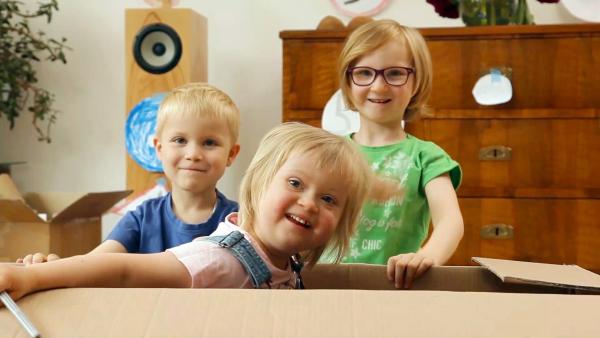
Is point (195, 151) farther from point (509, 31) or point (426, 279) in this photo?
point (509, 31)

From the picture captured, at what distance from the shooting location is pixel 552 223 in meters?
2.38

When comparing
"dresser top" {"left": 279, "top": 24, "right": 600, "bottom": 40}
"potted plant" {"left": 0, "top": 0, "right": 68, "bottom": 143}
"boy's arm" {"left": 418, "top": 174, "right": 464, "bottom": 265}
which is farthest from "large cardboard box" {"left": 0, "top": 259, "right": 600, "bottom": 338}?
"potted plant" {"left": 0, "top": 0, "right": 68, "bottom": 143}

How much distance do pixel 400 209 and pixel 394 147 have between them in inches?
5.2

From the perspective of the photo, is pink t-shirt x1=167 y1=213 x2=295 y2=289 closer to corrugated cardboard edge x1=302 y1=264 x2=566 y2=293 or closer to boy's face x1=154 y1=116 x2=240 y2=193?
corrugated cardboard edge x1=302 y1=264 x2=566 y2=293

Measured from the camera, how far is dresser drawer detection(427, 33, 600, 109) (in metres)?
2.36

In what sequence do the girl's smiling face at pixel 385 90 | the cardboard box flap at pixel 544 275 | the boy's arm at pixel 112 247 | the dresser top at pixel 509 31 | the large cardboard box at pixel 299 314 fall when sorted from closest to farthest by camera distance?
the large cardboard box at pixel 299 314, the cardboard box flap at pixel 544 275, the boy's arm at pixel 112 247, the girl's smiling face at pixel 385 90, the dresser top at pixel 509 31

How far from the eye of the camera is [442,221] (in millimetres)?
1384

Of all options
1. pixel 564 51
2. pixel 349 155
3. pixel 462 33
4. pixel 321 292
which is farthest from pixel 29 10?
pixel 321 292

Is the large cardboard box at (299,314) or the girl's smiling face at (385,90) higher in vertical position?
the girl's smiling face at (385,90)

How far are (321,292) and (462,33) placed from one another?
1780mm

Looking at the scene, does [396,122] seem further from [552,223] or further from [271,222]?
[552,223]

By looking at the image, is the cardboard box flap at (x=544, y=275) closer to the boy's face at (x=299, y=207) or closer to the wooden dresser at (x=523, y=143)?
the boy's face at (x=299, y=207)

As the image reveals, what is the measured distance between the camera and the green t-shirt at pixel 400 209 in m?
1.49

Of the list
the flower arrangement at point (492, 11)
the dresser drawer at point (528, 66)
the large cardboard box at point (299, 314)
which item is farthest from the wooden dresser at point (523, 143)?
the large cardboard box at point (299, 314)
